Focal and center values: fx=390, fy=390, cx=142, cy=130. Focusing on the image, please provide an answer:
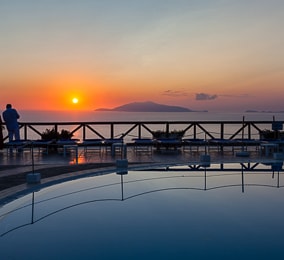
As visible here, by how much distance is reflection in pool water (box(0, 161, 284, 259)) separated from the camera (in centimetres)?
382

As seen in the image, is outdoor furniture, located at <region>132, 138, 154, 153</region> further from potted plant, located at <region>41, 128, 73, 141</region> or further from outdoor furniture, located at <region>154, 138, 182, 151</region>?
potted plant, located at <region>41, 128, 73, 141</region>

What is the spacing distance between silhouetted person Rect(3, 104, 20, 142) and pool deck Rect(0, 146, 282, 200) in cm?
47

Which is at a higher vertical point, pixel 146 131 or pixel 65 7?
pixel 65 7

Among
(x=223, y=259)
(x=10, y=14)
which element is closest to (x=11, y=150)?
(x=10, y=14)

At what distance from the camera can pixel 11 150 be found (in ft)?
33.5

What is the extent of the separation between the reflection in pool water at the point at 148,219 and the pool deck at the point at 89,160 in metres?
0.59

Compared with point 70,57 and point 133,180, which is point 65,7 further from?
point 133,180

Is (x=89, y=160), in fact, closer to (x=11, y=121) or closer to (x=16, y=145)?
(x=16, y=145)

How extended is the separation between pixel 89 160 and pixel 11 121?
287cm

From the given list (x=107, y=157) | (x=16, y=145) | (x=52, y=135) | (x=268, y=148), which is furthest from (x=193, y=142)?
(x=16, y=145)

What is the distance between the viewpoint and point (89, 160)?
8.89 meters

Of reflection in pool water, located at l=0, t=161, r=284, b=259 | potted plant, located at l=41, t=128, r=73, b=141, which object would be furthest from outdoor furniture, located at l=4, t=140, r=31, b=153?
reflection in pool water, located at l=0, t=161, r=284, b=259

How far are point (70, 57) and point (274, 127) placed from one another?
7.43 meters

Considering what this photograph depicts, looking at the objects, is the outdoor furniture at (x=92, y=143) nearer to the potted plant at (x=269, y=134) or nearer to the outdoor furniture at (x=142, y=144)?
the outdoor furniture at (x=142, y=144)
